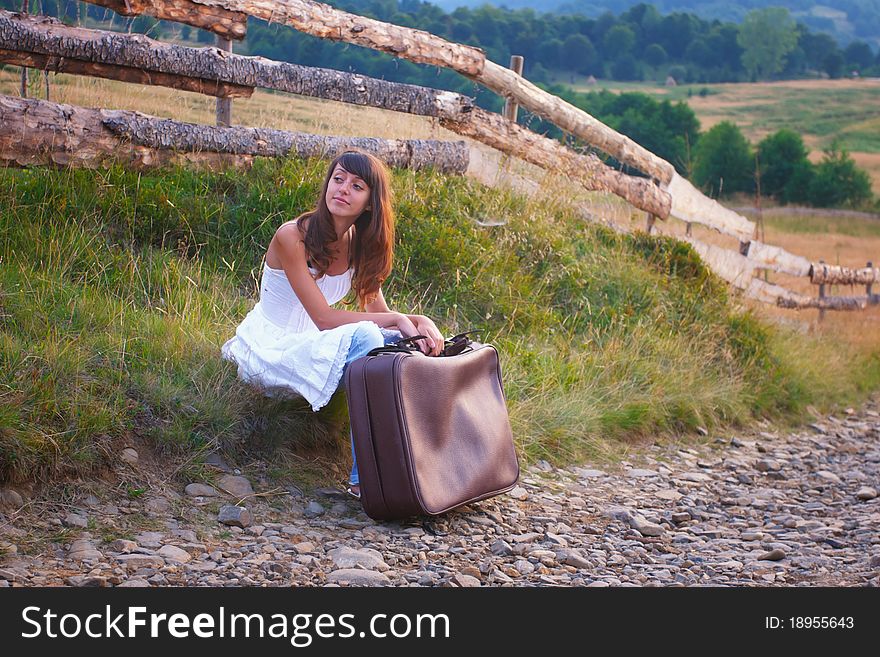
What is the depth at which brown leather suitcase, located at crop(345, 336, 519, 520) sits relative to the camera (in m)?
3.69

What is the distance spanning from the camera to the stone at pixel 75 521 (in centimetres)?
344

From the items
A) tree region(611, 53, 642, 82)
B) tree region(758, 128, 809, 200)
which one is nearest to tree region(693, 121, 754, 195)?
tree region(758, 128, 809, 200)

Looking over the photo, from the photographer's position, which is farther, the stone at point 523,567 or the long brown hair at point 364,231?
the long brown hair at point 364,231

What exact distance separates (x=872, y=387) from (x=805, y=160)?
102ft

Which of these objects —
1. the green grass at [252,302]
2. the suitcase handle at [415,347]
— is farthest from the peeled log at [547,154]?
the suitcase handle at [415,347]

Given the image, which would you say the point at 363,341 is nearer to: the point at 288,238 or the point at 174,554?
the point at 288,238

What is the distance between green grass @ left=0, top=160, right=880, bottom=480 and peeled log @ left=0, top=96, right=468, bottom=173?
0.14 m

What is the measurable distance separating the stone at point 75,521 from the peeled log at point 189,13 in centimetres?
405

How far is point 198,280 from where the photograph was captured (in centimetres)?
539

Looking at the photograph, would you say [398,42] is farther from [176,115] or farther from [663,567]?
[663,567]

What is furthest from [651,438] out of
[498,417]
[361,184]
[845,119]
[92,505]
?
[845,119]

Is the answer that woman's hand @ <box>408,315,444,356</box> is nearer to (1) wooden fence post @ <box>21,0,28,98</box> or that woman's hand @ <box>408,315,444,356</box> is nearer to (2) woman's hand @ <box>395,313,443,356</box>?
(2) woman's hand @ <box>395,313,443,356</box>

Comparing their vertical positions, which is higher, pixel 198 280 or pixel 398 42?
pixel 398 42

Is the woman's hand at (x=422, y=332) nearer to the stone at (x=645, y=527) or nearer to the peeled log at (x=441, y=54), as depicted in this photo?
the stone at (x=645, y=527)
